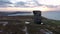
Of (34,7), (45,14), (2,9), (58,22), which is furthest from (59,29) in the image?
(2,9)

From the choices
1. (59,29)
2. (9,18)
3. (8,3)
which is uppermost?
(8,3)

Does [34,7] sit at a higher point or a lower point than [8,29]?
higher

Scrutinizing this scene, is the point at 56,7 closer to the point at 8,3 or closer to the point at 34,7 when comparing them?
the point at 34,7

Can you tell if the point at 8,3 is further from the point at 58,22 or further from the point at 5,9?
the point at 58,22

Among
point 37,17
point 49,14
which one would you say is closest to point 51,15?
point 49,14

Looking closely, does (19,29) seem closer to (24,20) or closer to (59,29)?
(24,20)

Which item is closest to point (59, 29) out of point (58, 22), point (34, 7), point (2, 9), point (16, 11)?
point (58, 22)

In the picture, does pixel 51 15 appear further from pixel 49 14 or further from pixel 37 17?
pixel 37 17

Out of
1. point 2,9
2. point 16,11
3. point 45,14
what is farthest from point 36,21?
point 2,9

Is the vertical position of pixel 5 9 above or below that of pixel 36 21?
above
